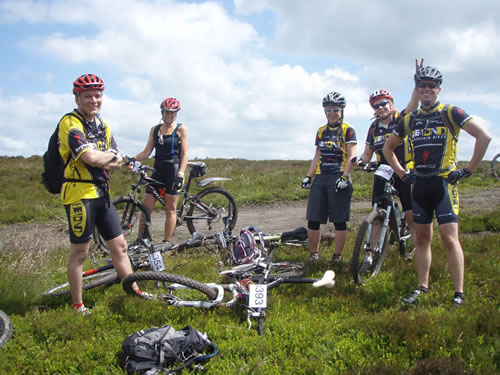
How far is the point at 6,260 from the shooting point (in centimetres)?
642

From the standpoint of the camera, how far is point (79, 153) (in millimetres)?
4211

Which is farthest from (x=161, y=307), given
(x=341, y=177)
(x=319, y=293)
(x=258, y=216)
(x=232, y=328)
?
(x=258, y=216)

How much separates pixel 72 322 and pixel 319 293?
286cm

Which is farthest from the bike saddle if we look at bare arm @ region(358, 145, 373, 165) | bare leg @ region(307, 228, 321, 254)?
bare arm @ region(358, 145, 373, 165)

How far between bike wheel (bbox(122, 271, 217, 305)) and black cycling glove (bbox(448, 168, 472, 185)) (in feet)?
9.85

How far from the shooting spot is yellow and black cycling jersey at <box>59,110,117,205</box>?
4.27m

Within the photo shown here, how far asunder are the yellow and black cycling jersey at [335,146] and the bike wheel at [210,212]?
265 cm

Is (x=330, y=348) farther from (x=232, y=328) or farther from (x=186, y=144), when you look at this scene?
(x=186, y=144)

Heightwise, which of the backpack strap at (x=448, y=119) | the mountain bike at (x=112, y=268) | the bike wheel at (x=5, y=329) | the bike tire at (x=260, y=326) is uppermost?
the backpack strap at (x=448, y=119)

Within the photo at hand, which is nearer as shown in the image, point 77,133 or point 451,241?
point 77,133

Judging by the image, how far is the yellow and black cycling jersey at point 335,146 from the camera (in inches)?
253

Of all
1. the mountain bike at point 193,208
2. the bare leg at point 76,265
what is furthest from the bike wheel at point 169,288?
the mountain bike at point 193,208

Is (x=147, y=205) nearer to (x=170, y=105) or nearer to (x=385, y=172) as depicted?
(x=170, y=105)

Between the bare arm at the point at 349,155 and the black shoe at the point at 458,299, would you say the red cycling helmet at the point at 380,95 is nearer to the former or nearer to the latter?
the bare arm at the point at 349,155
